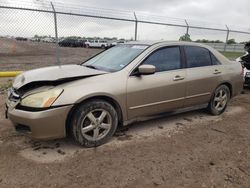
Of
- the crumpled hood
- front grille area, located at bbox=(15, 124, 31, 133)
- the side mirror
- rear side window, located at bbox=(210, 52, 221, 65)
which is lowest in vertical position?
front grille area, located at bbox=(15, 124, 31, 133)

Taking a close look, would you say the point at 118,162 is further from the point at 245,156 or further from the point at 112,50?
the point at 112,50

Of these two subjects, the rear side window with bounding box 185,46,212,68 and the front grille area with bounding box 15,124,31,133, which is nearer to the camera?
the front grille area with bounding box 15,124,31,133

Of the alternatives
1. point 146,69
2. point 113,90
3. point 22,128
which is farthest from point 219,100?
point 22,128

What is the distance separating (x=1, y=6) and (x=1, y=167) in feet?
18.6

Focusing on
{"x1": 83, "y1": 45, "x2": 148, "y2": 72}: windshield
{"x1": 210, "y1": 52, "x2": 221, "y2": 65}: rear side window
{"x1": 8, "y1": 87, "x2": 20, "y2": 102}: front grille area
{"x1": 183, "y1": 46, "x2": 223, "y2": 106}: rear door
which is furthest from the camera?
{"x1": 210, "y1": 52, "x2": 221, "y2": 65}: rear side window

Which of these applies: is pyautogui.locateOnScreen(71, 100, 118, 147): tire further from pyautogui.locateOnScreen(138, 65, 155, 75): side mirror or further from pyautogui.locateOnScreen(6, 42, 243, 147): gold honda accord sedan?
pyautogui.locateOnScreen(138, 65, 155, 75): side mirror

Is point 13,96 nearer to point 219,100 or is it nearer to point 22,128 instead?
point 22,128

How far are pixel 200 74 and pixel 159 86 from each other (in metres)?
1.10

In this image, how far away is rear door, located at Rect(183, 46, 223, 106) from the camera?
4781mm

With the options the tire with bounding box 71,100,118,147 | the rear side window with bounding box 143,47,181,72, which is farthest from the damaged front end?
the rear side window with bounding box 143,47,181,72

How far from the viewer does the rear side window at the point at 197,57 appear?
4.83m

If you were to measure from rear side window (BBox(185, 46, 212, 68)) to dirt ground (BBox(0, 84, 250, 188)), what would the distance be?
1228 millimetres

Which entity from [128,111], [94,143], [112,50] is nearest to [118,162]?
[94,143]

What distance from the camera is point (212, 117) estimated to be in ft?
17.5
